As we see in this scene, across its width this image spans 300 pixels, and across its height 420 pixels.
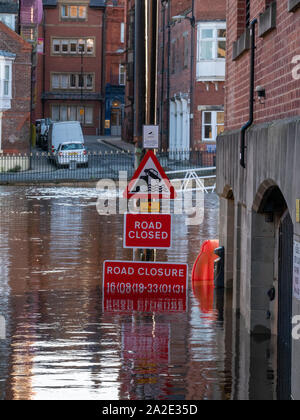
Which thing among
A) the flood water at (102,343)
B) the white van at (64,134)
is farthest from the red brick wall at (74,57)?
the flood water at (102,343)

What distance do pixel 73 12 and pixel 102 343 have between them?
261 ft

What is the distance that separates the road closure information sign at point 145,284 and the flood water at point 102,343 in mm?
249

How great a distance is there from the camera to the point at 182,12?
190ft

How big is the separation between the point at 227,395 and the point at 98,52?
270 ft

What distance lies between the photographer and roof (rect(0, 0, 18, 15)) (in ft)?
192

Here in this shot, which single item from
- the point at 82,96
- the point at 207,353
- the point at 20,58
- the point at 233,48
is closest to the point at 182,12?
the point at 20,58

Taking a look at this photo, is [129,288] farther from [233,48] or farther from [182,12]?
[182,12]

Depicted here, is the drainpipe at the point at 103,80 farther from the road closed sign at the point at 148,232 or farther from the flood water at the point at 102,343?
the road closed sign at the point at 148,232

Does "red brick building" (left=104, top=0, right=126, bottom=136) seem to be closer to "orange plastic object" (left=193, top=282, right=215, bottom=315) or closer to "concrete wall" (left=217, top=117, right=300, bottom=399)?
"orange plastic object" (left=193, top=282, right=215, bottom=315)

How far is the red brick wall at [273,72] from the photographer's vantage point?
32.8 feet

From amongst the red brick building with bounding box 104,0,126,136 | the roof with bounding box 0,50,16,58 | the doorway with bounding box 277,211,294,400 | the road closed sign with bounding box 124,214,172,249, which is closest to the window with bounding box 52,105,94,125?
the red brick building with bounding box 104,0,126,136

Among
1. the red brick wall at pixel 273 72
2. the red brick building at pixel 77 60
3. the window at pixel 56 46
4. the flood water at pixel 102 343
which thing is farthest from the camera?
the window at pixel 56 46

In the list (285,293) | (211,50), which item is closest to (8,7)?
(211,50)

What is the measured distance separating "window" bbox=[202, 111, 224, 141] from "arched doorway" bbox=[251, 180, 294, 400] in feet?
132
